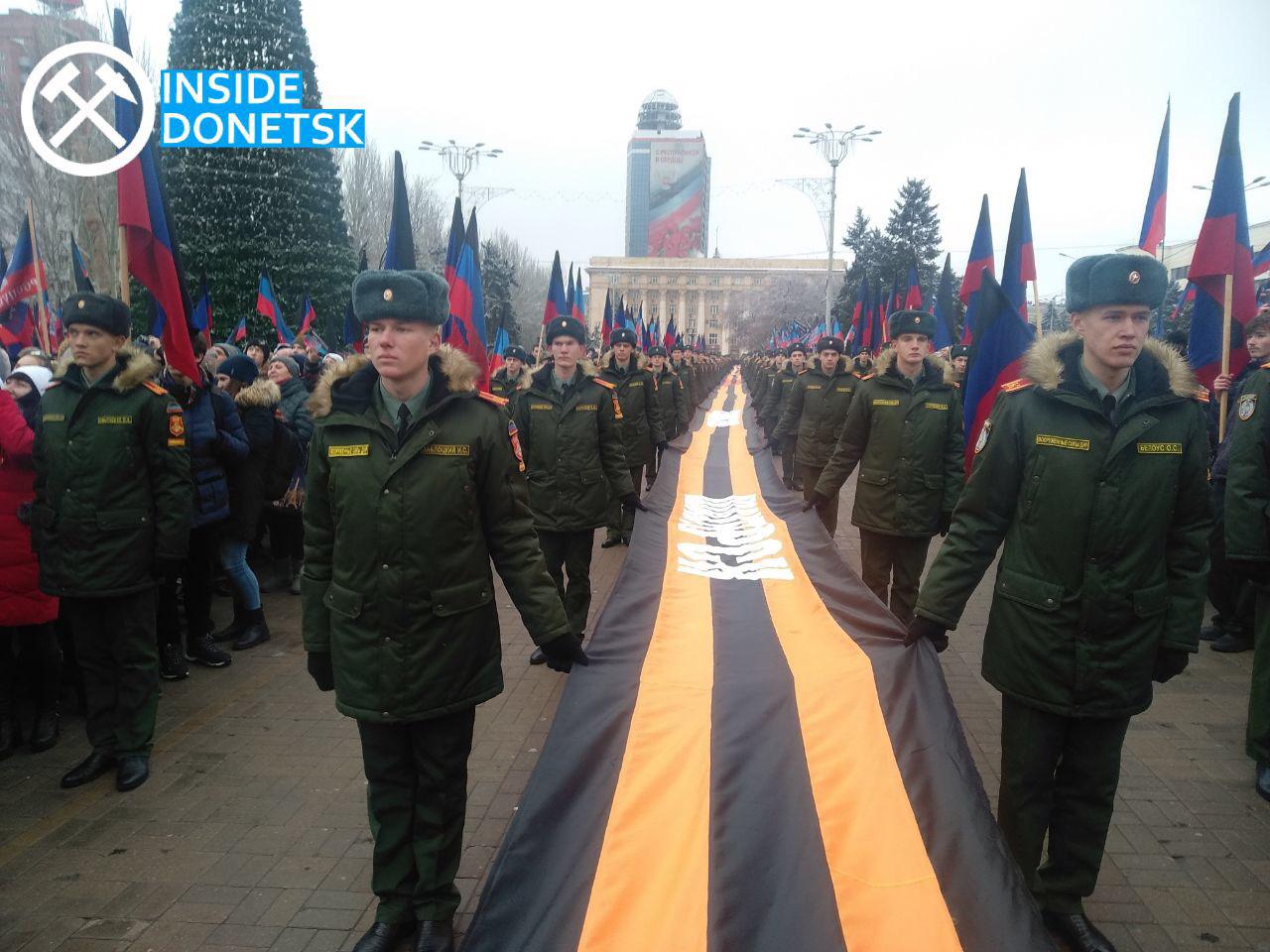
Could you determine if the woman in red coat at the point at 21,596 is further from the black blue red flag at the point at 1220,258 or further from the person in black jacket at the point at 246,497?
the black blue red flag at the point at 1220,258

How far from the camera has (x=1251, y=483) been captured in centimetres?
423

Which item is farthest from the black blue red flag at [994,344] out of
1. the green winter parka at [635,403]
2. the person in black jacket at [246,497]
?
the person in black jacket at [246,497]

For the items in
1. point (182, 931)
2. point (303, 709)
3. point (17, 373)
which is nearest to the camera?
point (182, 931)

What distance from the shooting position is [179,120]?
18.1m

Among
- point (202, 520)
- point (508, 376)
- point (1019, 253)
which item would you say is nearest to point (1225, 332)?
point (1019, 253)

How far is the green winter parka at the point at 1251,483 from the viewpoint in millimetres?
4164

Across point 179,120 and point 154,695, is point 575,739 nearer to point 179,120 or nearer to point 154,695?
point 154,695

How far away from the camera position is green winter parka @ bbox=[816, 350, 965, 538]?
227 inches

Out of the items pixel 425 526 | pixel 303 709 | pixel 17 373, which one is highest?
pixel 17 373

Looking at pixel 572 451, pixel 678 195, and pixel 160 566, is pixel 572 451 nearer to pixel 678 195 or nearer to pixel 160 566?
pixel 160 566

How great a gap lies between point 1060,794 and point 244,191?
19.7 m

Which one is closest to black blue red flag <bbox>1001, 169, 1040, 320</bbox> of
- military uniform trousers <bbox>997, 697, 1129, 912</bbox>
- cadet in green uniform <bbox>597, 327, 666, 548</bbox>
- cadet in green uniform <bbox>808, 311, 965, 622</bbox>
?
cadet in green uniform <bbox>808, 311, 965, 622</bbox>

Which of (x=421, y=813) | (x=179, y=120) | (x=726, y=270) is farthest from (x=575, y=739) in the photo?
(x=726, y=270)

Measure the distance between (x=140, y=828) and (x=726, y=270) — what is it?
114 metres
